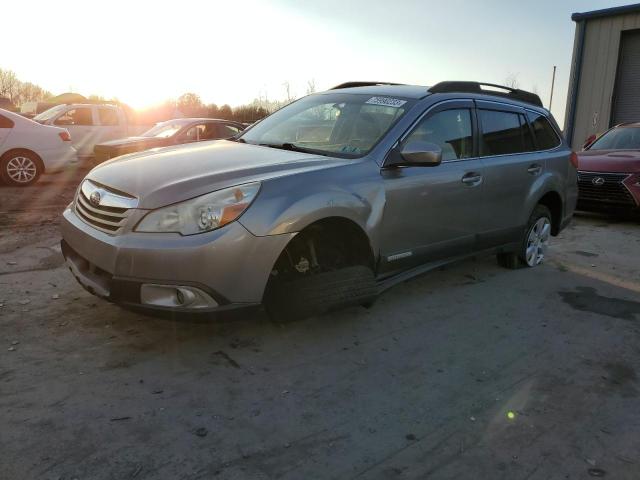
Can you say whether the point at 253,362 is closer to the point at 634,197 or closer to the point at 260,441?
the point at 260,441

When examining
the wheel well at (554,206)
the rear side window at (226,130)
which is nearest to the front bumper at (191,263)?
the wheel well at (554,206)

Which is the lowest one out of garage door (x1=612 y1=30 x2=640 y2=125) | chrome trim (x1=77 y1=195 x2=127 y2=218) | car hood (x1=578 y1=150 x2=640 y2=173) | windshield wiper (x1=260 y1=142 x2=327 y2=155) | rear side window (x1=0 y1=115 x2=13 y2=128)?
car hood (x1=578 y1=150 x2=640 y2=173)

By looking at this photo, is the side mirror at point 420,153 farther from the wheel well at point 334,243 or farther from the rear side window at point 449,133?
the wheel well at point 334,243

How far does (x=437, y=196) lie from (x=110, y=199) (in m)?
2.37

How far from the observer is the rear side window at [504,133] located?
15.7ft

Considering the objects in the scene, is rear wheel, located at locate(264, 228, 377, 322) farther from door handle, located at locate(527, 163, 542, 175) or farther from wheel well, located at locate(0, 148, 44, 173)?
wheel well, located at locate(0, 148, 44, 173)

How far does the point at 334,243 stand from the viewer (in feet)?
12.5

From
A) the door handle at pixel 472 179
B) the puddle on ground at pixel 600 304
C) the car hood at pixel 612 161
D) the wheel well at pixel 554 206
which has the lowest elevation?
the puddle on ground at pixel 600 304

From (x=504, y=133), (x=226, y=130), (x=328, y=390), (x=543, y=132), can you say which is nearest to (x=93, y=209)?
(x=328, y=390)

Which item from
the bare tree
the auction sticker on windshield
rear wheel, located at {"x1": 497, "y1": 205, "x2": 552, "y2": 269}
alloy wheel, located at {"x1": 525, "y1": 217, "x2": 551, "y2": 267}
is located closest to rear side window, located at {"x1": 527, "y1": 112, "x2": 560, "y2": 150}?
rear wheel, located at {"x1": 497, "y1": 205, "x2": 552, "y2": 269}

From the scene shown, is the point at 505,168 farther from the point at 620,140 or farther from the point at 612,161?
the point at 620,140

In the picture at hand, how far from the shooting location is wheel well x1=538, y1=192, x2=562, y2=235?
577 cm

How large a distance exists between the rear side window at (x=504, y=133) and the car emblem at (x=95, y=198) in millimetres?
3131

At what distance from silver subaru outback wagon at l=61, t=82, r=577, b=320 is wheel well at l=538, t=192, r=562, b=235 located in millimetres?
330
